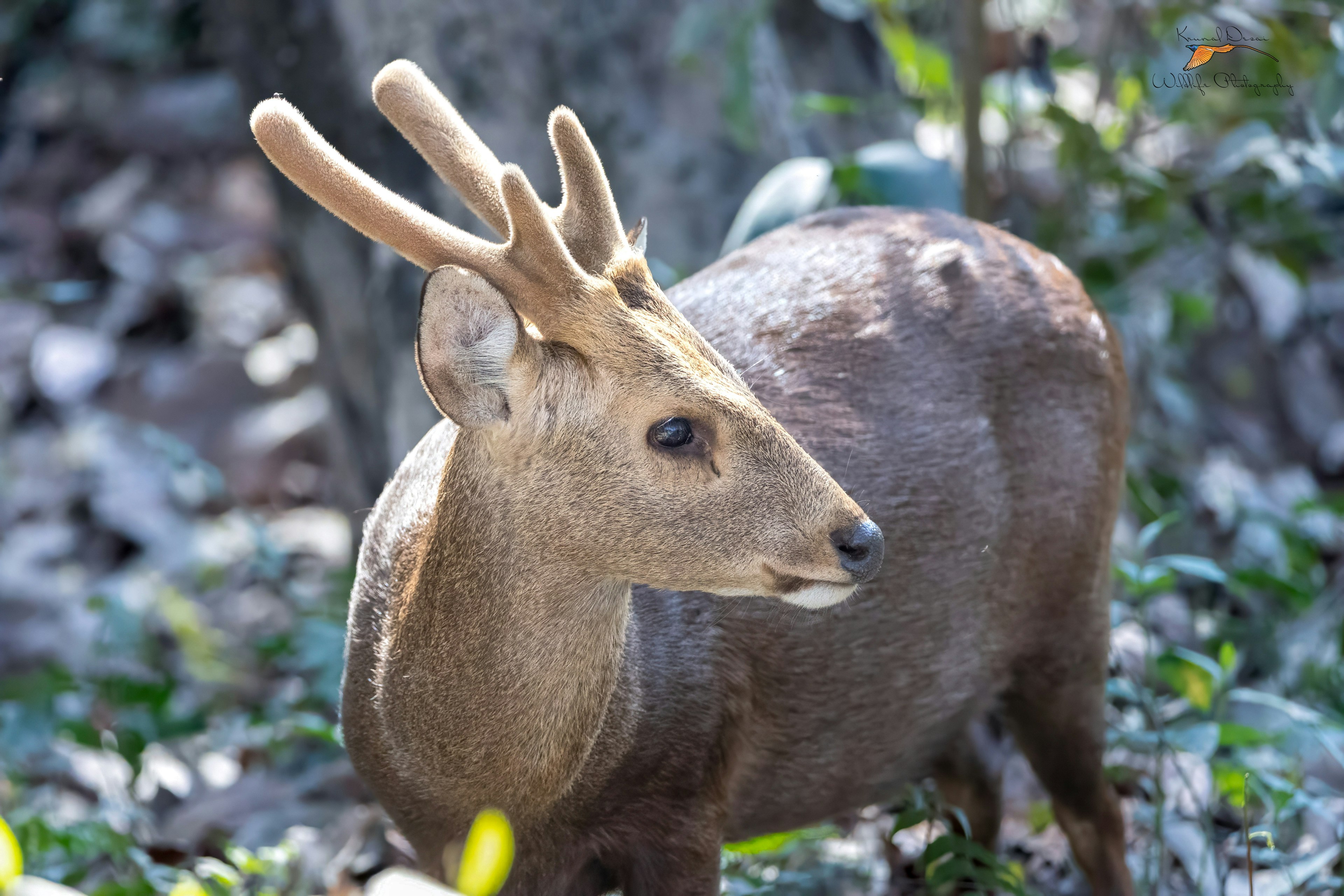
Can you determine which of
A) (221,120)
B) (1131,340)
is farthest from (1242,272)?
(221,120)

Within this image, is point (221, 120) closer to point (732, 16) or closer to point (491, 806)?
point (732, 16)

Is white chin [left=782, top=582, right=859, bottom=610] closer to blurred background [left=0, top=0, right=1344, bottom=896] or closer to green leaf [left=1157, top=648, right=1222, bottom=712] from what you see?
blurred background [left=0, top=0, right=1344, bottom=896]

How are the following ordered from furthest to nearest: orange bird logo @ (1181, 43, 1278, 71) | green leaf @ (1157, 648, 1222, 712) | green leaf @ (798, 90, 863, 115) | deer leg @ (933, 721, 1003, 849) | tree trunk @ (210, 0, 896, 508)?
tree trunk @ (210, 0, 896, 508), green leaf @ (798, 90, 863, 115), orange bird logo @ (1181, 43, 1278, 71), deer leg @ (933, 721, 1003, 849), green leaf @ (1157, 648, 1222, 712)

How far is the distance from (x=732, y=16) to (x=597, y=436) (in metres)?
2.49

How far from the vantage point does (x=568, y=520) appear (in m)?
2.41

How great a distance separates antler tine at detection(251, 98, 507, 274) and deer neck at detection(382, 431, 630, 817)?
0.33 meters

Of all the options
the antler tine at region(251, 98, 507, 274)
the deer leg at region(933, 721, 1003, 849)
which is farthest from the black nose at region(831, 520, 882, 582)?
the deer leg at region(933, 721, 1003, 849)

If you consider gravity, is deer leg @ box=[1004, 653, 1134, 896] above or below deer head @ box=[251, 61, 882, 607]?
below

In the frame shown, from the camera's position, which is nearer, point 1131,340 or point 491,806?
point 491,806

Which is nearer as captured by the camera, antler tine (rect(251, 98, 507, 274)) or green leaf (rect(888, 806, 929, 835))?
antler tine (rect(251, 98, 507, 274))

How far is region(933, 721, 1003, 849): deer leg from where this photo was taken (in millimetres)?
3770

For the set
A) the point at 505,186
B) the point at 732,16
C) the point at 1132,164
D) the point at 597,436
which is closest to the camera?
the point at 505,186

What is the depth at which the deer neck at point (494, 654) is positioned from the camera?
8.09 feet

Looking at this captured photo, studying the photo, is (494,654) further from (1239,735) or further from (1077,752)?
(1239,735)
